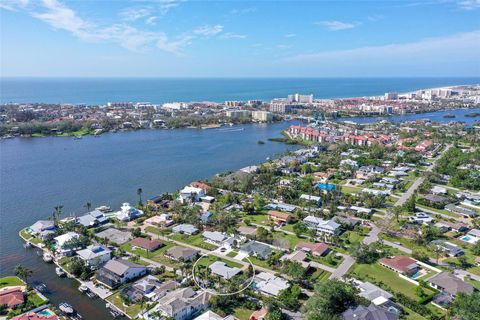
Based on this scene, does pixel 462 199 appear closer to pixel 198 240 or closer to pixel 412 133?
pixel 198 240

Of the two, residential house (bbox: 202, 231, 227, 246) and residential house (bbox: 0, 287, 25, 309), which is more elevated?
residential house (bbox: 0, 287, 25, 309)

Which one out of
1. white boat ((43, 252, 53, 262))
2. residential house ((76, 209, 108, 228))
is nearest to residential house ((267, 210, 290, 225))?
residential house ((76, 209, 108, 228))

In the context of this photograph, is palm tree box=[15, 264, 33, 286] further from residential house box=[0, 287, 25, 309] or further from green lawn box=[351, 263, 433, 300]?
green lawn box=[351, 263, 433, 300]

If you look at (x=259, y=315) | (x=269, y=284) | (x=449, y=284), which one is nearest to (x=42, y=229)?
(x=269, y=284)

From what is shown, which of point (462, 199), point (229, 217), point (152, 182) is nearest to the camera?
point (229, 217)

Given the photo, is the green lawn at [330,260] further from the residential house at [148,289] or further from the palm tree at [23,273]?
the palm tree at [23,273]

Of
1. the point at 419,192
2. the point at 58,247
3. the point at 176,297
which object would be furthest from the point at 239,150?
the point at 176,297

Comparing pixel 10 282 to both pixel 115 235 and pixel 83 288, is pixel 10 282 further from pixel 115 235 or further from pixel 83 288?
Answer: pixel 115 235
